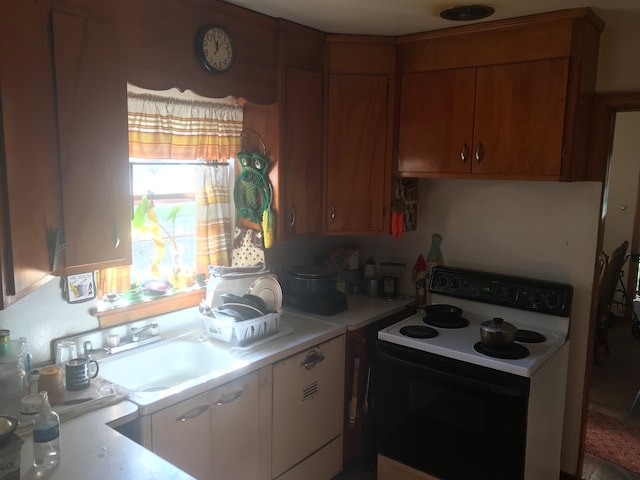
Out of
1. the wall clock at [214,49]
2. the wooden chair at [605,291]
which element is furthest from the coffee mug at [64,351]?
the wooden chair at [605,291]

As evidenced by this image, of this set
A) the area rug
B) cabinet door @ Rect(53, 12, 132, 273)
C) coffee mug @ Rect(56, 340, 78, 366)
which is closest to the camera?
cabinet door @ Rect(53, 12, 132, 273)

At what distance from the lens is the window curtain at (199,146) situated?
229 cm

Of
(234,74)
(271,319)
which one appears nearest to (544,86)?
(234,74)

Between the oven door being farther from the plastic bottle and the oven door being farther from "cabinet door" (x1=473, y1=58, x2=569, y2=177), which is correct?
"cabinet door" (x1=473, y1=58, x2=569, y2=177)

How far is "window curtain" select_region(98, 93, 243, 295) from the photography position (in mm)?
2293

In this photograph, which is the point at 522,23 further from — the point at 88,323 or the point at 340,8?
the point at 88,323

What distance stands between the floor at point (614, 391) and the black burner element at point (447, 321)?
2.83 ft

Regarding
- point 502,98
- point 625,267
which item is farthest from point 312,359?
point 625,267

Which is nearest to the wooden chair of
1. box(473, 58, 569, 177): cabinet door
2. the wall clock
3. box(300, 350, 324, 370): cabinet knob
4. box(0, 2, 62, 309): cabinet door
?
box(473, 58, 569, 177): cabinet door

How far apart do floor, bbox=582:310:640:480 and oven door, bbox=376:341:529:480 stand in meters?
0.93

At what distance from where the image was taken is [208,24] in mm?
2139

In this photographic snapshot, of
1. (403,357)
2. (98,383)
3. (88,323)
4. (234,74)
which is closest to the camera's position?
(98,383)

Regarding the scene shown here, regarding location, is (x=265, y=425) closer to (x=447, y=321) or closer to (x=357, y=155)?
(x=447, y=321)

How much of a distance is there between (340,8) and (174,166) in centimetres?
105
